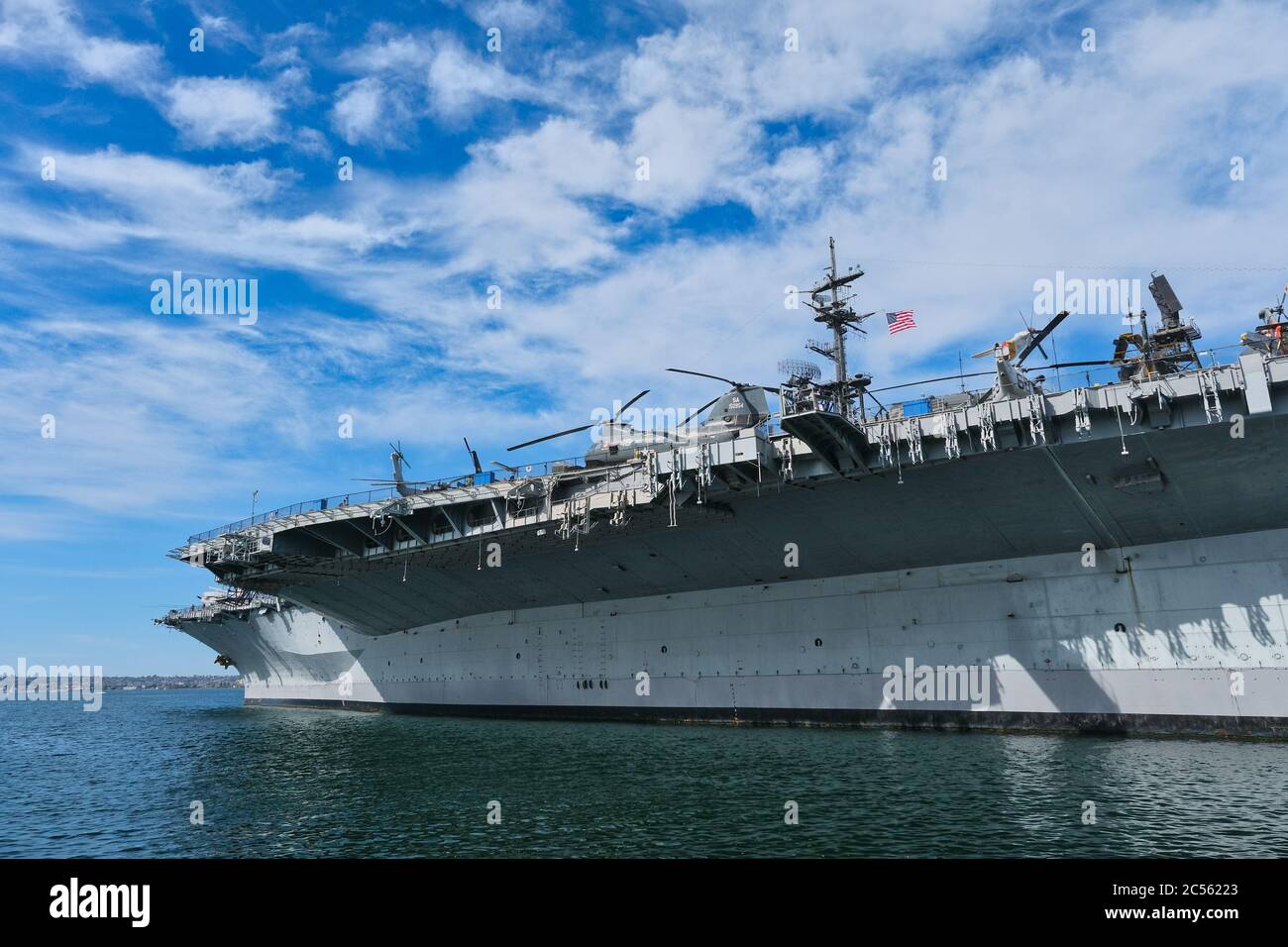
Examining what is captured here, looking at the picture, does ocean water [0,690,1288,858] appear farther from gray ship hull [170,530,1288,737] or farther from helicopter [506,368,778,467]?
helicopter [506,368,778,467]

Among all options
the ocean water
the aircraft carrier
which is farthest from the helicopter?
the ocean water

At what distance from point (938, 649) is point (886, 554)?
2938 millimetres

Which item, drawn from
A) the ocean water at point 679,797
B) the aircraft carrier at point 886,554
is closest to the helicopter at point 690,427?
the aircraft carrier at point 886,554

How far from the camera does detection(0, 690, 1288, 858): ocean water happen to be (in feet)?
35.2

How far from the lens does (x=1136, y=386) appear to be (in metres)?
16.4

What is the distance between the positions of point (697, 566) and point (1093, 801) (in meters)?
14.2

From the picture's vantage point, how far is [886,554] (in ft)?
73.3

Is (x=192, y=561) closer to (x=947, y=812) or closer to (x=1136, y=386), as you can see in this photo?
(x=947, y=812)

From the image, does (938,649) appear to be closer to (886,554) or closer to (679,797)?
(886,554)

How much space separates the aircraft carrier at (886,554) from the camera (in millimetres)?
17734

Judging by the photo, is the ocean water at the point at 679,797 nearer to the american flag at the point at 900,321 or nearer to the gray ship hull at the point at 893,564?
the gray ship hull at the point at 893,564

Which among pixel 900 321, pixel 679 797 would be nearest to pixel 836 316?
pixel 900 321

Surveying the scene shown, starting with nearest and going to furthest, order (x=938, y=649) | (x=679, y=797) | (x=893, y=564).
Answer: (x=679, y=797) < (x=938, y=649) < (x=893, y=564)

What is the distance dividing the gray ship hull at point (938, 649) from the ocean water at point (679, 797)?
1.16 meters
